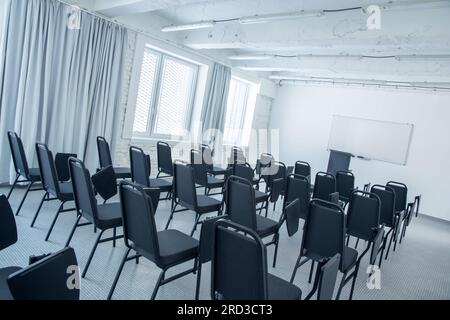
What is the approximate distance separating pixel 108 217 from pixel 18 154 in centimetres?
149

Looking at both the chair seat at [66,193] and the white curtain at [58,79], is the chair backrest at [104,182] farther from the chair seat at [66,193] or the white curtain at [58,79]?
the white curtain at [58,79]

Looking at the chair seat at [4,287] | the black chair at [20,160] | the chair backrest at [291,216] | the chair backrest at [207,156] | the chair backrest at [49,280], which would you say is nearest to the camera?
the chair backrest at [49,280]

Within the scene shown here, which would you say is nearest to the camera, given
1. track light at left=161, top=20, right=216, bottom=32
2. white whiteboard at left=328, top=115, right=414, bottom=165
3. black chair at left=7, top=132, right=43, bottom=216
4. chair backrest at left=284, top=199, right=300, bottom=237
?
chair backrest at left=284, top=199, right=300, bottom=237

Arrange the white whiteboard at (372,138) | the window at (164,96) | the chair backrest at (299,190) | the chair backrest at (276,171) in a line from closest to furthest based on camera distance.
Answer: the chair backrest at (299,190) < the chair backrest at (276,171) < the window at (164,96) < the white whiteboard at (372,138)

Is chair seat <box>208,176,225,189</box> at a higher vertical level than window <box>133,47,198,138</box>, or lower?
lower

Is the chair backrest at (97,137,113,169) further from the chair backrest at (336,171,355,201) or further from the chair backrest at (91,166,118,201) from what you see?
the chair backrest at (336,171,355,201)

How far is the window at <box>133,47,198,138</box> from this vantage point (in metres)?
5.51

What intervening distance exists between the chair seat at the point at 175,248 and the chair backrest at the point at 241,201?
59 centimetres

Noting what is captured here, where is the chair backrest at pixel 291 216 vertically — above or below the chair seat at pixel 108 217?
above

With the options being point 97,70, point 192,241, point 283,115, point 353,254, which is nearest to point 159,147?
point 97,70

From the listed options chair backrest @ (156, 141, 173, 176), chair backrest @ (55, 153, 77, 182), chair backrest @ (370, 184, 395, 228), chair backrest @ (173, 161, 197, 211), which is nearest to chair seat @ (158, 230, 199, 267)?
chair backrest @ (173, 161, 197, 211)

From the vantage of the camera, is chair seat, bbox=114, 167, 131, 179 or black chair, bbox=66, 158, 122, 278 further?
chair seat, bbox=114, 167, 131, 179

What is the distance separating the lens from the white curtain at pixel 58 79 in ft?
12.1

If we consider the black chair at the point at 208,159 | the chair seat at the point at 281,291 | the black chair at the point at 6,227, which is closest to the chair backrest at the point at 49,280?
the black chair at the point at 6,227
